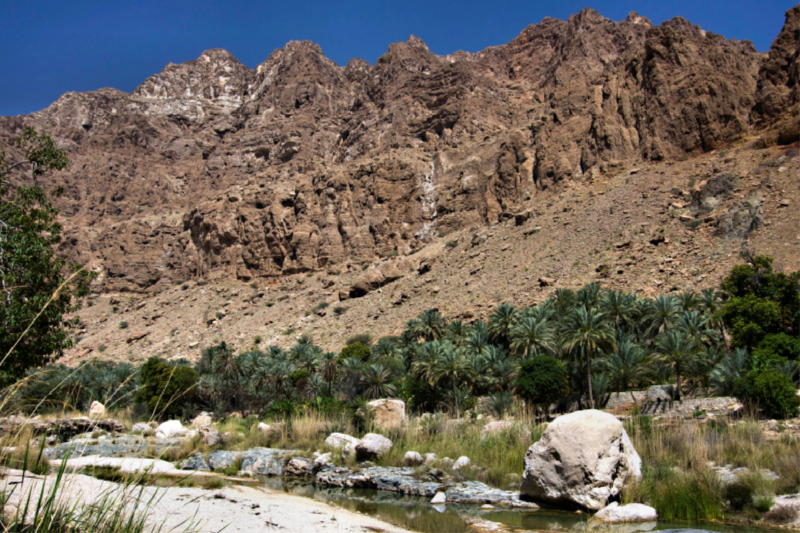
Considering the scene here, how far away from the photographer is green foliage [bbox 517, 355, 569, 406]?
92.1ft

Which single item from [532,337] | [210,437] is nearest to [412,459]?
[210,437]

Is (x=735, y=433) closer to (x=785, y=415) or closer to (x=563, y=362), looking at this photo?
(x=785, y=415)

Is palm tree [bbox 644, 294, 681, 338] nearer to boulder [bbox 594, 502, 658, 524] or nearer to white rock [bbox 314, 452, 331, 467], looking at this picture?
white rock [bbox 314, 452, 331, 467]

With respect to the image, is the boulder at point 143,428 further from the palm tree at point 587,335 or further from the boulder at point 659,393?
the boulder at point 659,393

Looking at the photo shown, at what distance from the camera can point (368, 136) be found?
9419cm

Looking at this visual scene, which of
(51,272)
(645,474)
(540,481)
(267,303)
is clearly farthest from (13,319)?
(267,303)

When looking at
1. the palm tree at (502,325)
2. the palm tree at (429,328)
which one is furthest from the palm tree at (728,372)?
the palm tree at (429,328)

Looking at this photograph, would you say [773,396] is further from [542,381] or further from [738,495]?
[738,495]

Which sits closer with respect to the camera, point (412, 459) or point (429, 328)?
point (412, 459)

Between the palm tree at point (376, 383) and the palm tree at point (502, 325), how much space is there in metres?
9.10

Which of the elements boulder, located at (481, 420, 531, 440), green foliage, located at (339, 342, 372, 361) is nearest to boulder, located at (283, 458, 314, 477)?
boulder, located at (481, 420, 531, 440)

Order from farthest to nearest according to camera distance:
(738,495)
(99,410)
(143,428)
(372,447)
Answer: (372,447) < (738,495) < (99,410) < (143,428)

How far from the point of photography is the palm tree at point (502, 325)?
120ft

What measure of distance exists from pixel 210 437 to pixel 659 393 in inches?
912
